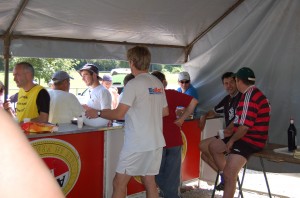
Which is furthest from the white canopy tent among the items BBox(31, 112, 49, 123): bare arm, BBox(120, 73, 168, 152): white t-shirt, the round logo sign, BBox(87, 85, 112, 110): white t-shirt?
BBox(120, 73, 168, 152): white t-shirt

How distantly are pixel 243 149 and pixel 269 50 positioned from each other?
1.91m

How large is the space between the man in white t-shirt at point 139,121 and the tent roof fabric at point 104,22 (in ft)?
4.62

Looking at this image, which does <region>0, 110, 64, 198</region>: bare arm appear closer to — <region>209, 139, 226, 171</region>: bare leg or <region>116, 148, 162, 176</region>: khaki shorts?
<region>116, 148, 162, 176</region>: khaki shorts

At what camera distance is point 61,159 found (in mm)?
3641

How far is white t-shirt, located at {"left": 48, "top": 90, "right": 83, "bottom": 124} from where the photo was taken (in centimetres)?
426

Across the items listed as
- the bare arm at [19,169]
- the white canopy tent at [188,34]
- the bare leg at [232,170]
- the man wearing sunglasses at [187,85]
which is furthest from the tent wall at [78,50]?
the bare arm at [19,169]

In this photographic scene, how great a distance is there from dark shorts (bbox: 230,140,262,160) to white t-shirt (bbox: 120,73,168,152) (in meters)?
1.14

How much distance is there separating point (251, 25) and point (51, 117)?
3.10 meters

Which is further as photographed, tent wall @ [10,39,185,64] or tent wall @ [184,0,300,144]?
tent wall @ [184,0,300,144]

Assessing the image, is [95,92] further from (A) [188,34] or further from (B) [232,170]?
→ (B) [232,170]

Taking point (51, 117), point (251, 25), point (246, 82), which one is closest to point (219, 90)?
point (251, 25)

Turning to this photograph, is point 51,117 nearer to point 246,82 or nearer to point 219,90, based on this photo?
point 246,82

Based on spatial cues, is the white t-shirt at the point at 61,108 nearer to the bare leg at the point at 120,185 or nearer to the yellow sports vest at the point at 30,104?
the yellow sports vest at the point at 30,104

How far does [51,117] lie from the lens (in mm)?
4285
